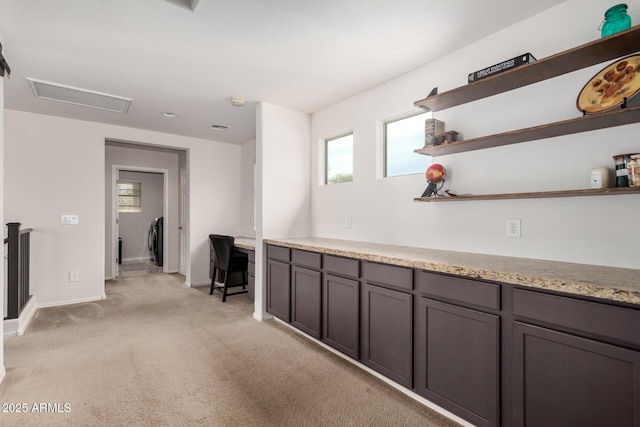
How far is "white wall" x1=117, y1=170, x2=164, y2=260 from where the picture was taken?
25.0ft

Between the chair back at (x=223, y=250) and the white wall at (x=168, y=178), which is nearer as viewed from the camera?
the chair back at (x=223, y=250)

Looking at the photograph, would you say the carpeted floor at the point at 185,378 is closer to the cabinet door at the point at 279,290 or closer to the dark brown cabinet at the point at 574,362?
the cabinet door at the point at 279,290

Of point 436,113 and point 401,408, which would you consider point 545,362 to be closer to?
point 401,408

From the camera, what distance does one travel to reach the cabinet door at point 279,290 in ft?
10.3

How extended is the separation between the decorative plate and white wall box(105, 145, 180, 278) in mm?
6158

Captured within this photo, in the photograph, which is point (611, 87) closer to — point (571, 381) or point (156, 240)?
point (571, 381)

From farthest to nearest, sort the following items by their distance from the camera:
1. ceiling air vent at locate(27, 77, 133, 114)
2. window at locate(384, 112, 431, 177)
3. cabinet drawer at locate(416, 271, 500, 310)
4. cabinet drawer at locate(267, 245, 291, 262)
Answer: cabinet drawer at locate(267, 245, 291, 262) → ceiling air vent at locate(27, 77, 133, 114) → window at locate(384, 112, 431, 177) → cabinet drawer at locate(416, 271, 500, 310)

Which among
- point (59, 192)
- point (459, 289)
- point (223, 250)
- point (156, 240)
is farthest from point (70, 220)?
point (459, 289)

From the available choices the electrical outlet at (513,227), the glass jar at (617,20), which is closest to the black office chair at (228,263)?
the electrical outlet at (513,227)

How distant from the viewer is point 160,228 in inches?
278

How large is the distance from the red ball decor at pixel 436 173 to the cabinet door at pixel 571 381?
1159mm

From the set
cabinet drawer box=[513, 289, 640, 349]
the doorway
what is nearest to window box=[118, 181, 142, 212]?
the doorway

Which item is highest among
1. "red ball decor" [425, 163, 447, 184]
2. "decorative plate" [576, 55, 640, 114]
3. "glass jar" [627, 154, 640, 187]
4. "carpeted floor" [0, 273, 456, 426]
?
"decorative plate" [576, 55, 640, 114]

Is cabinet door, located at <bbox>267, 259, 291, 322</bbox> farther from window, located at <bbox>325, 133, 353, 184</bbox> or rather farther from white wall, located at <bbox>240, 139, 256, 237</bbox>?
white wall, located at <bbox>240, 139, 256, 237</bbox>
